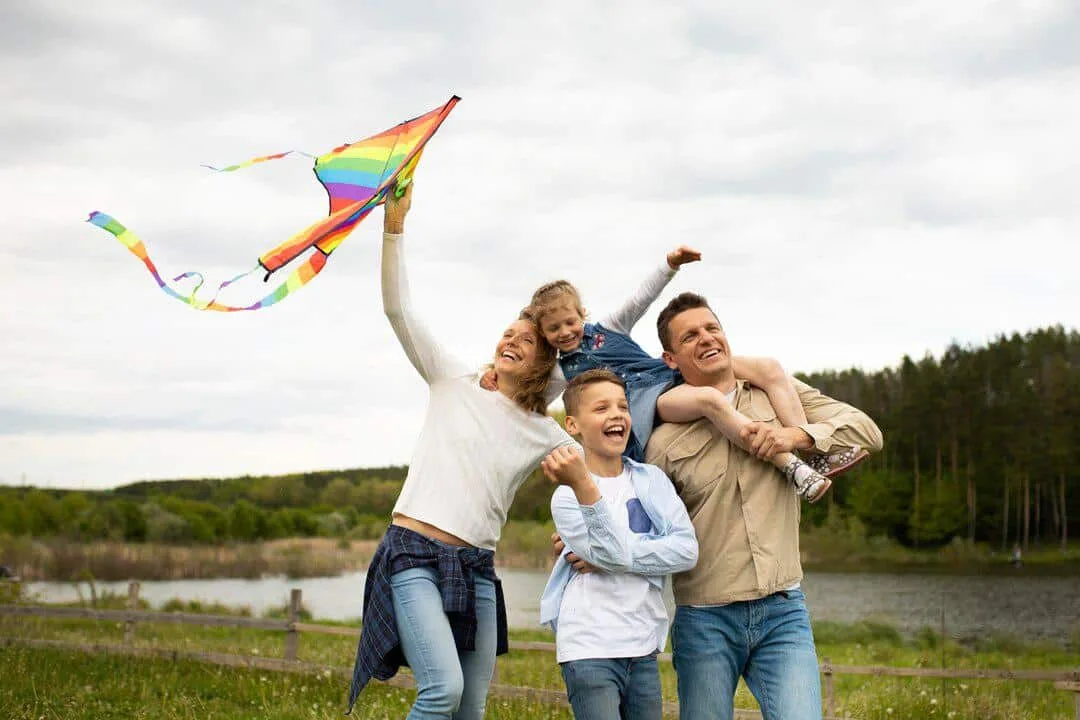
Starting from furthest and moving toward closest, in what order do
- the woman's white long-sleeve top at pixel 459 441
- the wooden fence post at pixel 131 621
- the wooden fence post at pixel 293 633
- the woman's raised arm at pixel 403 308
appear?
the wooden fence post at pixel 131 621 → the wooden fence post at pixel 293 633 → the woman's raised arm at pixel 403 308 → the woman's white long-sleeve top at pixel 459 441

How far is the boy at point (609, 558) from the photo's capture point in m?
3.18

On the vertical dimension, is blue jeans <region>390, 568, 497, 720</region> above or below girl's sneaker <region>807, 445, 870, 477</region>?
below

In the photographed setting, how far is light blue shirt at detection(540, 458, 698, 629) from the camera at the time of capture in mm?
3191

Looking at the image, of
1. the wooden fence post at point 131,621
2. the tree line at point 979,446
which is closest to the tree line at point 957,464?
the tree line at point 979,446

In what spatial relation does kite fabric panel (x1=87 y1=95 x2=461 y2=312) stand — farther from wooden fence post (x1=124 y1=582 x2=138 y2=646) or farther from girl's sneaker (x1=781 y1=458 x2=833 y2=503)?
wooden fence post (x1=124 y1=582 x2=138 y2=646)

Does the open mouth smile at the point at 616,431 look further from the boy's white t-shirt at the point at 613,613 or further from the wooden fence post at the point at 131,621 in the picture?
the wooden fence post at the point at 131,621

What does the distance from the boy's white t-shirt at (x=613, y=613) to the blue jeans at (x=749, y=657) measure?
0.14 metres

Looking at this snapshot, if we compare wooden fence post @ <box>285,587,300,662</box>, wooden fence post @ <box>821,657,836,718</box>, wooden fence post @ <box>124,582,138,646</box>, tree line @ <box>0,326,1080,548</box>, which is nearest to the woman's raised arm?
wooden fence post @ <box>821,657,836,718</box>

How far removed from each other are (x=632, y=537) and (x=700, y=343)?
72 cm

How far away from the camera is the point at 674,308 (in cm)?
364

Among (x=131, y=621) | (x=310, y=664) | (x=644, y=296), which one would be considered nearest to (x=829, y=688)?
(x=310, y=664)

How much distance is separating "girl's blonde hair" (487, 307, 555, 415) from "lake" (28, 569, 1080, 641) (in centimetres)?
1471

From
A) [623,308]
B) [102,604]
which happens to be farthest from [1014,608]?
[623,308]

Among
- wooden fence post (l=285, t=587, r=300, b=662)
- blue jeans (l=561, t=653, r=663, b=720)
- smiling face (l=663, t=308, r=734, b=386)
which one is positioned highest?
smiling face (l=663, t=308, r=734, b=386)
